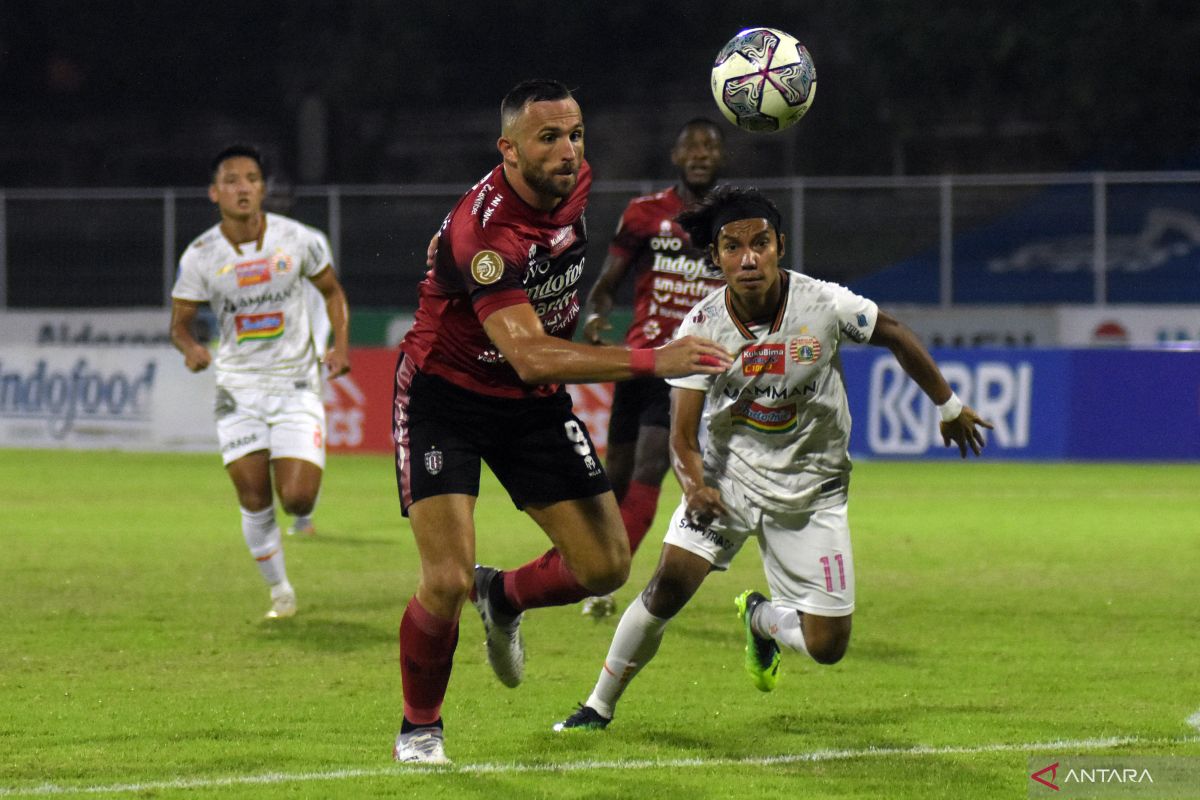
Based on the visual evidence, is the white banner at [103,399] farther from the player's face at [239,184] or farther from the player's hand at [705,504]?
the player's hand at [705,504]

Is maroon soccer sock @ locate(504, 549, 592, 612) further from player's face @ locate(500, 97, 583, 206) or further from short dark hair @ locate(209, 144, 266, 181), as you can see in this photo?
short dark hair @ locate(209, 144, 266, 181)

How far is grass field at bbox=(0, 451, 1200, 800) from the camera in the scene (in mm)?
5895

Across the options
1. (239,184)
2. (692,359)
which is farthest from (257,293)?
(692,359)

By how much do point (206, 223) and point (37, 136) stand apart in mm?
13484

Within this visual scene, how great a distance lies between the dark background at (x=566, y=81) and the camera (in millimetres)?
29203

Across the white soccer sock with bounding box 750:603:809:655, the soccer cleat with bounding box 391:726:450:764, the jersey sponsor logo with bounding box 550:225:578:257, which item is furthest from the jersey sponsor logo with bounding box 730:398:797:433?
the soccer cleat with bounding box 391:726:450:764

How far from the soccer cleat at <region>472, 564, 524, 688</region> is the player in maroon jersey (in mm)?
264

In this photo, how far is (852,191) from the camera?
2423cm

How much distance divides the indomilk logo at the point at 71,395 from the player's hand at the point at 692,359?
16.4 metres

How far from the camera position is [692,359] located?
5.11 meters

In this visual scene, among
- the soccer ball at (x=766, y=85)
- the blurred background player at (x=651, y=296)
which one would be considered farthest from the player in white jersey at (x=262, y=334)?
the soccer ball at (x=766, y=85)

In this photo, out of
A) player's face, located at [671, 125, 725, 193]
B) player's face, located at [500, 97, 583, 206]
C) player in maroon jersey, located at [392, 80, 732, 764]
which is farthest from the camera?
player's face, located at [671, 125, 725, 193]

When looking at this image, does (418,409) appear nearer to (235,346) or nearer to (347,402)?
(235,346)

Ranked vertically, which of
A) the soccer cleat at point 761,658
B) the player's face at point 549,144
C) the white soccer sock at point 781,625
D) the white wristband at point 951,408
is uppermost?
the player's face at point 549,144
